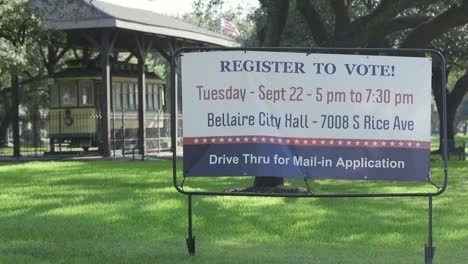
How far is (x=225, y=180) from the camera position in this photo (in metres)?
17.4

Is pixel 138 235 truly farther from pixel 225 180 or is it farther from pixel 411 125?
pixel 225 180

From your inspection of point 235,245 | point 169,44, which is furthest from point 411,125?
point 169,44

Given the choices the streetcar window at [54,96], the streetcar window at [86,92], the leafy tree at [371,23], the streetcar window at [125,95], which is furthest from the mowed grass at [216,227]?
the streetcar window at [125,95]

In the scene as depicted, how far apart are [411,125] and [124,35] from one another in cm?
2541

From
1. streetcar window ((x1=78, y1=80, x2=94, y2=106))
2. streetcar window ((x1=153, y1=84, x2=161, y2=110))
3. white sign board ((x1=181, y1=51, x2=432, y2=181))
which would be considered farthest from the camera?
streetcar window ((x1=153, y1=84, x2=161, y2=110))

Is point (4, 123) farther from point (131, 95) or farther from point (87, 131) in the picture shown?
point (87, 131)

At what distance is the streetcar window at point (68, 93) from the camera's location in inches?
1178

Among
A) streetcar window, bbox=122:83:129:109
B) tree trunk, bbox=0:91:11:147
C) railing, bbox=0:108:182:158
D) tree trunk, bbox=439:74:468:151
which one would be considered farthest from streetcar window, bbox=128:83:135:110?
tree trunk, bbox=439:74:468:151

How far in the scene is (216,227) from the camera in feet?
30.3

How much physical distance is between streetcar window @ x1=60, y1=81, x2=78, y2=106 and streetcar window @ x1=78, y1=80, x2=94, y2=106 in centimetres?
32

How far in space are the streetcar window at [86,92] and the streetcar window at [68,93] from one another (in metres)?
0.32

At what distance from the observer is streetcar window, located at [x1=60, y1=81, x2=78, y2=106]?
2992 centimetres

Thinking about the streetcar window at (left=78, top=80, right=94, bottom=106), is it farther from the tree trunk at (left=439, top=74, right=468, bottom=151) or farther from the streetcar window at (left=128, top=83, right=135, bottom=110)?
the tree trunk at (left=439, top=74, right=468, bottom=151)

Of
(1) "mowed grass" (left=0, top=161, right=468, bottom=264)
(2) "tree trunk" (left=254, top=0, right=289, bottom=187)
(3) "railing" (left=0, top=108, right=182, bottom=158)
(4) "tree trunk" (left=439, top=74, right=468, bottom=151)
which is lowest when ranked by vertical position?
(1) "mowed grass" (left=0, top=161, right=468, bottom=264)
